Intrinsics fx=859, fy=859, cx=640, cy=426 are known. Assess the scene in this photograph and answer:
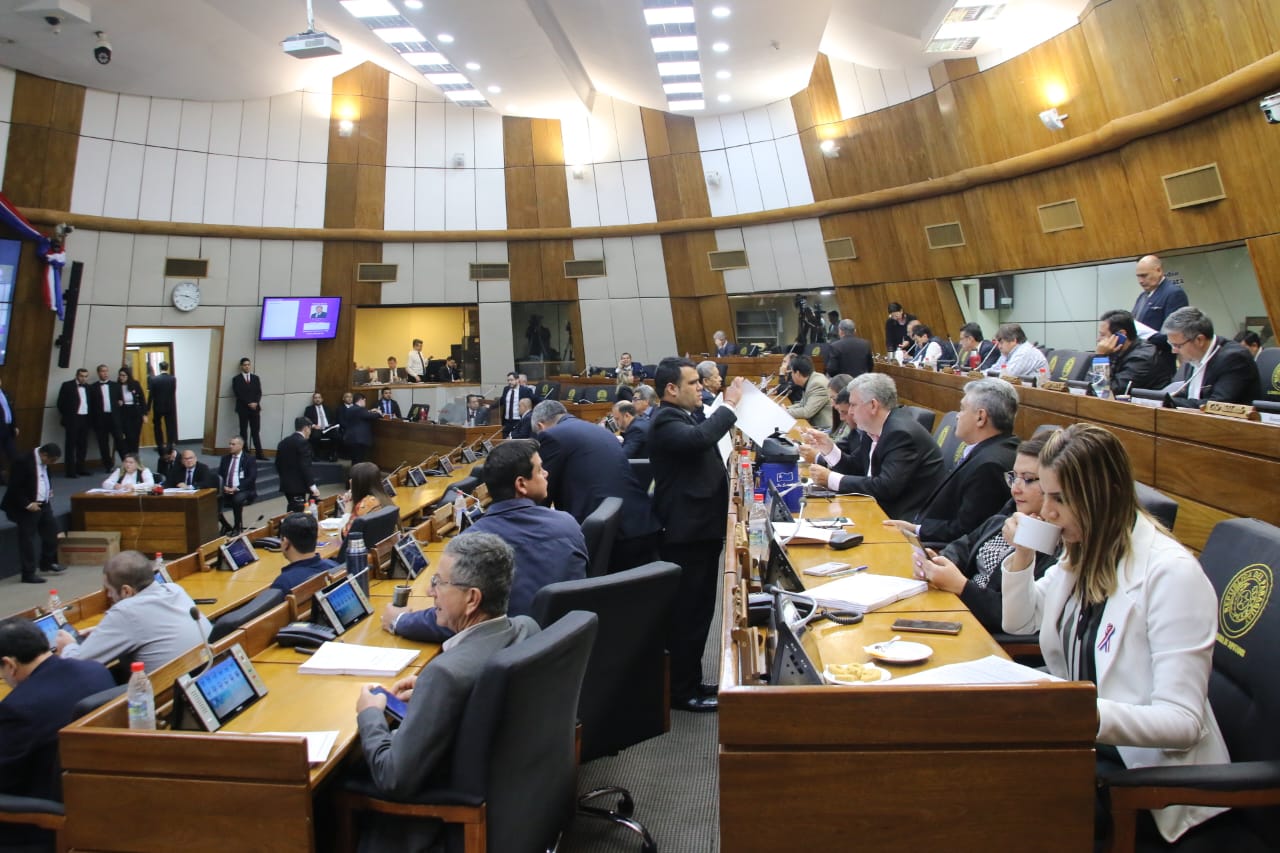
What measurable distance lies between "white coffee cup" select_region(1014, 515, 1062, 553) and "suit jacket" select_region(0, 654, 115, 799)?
8.54ft

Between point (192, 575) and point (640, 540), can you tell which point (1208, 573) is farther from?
point (192, 575)

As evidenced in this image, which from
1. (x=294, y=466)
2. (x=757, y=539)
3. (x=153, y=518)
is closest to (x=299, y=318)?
(x=294, y=466)

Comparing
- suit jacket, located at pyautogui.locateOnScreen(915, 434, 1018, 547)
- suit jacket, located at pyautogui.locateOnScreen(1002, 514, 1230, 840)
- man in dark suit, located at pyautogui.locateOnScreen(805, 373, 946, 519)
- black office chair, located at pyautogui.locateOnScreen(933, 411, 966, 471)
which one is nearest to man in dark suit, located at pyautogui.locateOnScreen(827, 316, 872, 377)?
black office chair, located at pyautogui.locateOnScreen(933, 411, 966, 471)

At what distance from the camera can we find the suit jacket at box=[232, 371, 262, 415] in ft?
44.3

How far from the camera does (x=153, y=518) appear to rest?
876 cm

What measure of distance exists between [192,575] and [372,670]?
8.91 ft

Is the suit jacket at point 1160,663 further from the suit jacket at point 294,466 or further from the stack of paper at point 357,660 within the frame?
the suit jacket at point 294,466

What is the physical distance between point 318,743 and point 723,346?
489 inches

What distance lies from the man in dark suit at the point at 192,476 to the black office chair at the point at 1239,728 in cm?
926

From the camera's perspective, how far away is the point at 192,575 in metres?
4.71

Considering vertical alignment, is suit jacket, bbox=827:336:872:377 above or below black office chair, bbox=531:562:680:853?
above

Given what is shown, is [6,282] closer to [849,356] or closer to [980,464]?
[849,356]

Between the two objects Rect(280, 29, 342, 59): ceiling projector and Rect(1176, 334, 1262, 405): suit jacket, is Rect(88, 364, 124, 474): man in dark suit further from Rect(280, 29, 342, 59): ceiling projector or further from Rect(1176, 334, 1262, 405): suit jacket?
Rect(1176, 334, 1262, 405): suit jacket

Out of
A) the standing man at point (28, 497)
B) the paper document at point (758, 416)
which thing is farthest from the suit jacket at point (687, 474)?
the standing man at point (28, 497)
